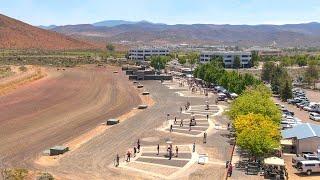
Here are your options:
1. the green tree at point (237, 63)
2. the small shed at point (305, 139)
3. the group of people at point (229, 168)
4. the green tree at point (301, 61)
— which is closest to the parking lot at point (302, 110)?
the small shed at point (305, 139)

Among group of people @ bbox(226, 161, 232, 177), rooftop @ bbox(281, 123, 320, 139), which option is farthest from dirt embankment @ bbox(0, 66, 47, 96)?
group of people @ bbox(226, 161, 232, 177)

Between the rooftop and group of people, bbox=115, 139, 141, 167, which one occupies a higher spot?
the rooftop

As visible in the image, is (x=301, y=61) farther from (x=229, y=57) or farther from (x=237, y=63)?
(x=229, y=57)

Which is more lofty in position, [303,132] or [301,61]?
[301,61]

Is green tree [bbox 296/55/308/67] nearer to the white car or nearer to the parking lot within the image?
the parking lot

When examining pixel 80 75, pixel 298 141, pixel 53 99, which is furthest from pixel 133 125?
pixel 80 75

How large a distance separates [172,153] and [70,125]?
19.3m

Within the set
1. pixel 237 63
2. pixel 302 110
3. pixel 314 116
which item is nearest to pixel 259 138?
pixel 314 116

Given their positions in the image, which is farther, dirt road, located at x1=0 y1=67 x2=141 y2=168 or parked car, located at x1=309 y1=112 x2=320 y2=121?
parked car, located at x1=309 y1=112 x2=320 y2=121

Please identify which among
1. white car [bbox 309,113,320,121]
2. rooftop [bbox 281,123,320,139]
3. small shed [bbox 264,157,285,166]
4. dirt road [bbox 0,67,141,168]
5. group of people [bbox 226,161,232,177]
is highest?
Answer: rooftop [bbox 281,123,320,139]

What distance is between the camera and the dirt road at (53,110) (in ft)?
158

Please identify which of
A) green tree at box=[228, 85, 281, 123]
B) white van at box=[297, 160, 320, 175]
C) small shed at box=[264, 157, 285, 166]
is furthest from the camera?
green tree at box=[228, 85, 281, 123]

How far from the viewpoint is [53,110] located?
70375mm

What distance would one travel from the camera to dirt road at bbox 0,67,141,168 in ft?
158
